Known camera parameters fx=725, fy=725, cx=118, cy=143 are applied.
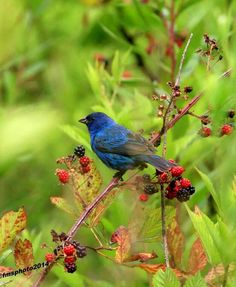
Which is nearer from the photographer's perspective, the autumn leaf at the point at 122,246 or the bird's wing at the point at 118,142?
the autumn leaf at the point at 122,246

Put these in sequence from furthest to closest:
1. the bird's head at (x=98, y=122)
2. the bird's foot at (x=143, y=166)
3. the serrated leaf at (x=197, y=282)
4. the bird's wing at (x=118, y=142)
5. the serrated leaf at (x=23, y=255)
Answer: the bird's head at (x=98, y=122) → the bird's wing at (x=118, y=142) → the bird's foot at (x=143, y=166) → the serrated leaf at (x=23, y=255) → the serrated leaf at (x=197, y=282)

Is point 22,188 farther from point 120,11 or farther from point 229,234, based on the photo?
point 229,234

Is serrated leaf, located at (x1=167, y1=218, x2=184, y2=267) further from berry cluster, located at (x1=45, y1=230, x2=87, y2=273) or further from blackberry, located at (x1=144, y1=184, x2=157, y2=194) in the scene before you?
berry cluster, located at (x1=45, y1=230, x2=87, y2=273)

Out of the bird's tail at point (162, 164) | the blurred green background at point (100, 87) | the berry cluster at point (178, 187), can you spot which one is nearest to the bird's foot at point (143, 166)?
the blurred green background at point (100, 87)

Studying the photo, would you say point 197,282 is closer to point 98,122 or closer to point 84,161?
point 84,161

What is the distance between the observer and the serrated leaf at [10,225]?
1.48m

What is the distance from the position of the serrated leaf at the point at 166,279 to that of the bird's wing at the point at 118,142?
91cm

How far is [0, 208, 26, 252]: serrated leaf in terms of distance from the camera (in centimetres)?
148

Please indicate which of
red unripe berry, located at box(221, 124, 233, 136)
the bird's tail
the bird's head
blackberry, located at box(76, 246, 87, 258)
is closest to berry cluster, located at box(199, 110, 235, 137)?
red unripe berry, located at box(221, 124, 233, 136)

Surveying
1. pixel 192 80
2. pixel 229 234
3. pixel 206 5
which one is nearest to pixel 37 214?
pixel 192 80

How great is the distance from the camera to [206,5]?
3051mm

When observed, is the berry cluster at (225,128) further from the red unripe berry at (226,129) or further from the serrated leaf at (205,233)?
the serrated leaf at (205,233)

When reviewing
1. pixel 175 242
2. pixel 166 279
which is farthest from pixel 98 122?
pixel 166 279

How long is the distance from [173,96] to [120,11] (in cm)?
167
